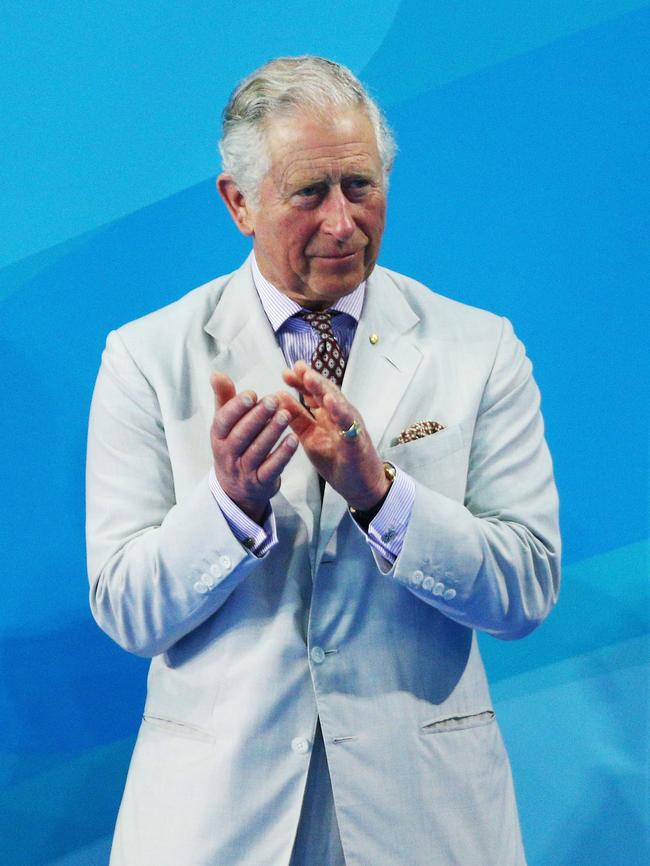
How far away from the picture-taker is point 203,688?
2.09 meters

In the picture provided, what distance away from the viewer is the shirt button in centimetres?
204

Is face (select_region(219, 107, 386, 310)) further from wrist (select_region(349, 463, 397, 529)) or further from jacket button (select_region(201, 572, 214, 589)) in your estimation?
jacket button (select_region(201, 572, 214, 589))

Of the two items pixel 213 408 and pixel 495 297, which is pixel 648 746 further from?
pixel 213 408

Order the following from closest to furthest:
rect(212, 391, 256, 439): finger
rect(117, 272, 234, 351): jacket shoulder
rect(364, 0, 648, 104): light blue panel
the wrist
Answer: rect(212, 391, 256, 439): finger → the wrist → rect(117, 272, 234, 351): jacket shoulder → rect(364, 0, 648, 104): light blue panel

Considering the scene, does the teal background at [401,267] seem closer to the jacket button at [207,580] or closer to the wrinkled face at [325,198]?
the wrinkled face at [325,198]

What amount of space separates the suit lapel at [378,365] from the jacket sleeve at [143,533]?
20cm

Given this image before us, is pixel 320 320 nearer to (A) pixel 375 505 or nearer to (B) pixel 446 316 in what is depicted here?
(B) pixel 446 316

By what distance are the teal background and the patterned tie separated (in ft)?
2.44

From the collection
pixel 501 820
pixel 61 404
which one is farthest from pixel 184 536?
pixel 61 404

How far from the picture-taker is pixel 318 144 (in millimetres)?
2111

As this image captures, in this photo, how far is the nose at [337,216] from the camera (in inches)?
82.7

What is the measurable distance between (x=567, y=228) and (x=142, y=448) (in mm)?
1299

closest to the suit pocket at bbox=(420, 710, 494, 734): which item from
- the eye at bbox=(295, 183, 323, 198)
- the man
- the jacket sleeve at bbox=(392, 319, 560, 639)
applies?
the man

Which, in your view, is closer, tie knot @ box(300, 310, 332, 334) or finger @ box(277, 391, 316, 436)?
finger @ box(277, 391, 316, 436)
